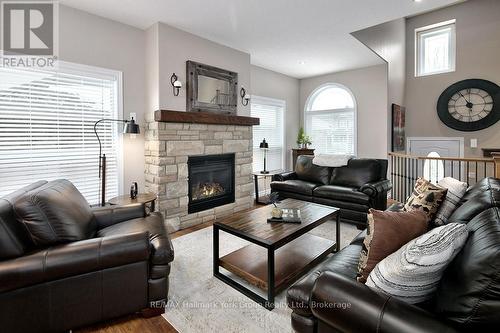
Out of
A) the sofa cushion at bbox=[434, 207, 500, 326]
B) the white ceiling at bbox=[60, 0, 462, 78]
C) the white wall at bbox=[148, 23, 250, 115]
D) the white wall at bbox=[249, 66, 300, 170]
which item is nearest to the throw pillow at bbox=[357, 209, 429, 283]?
the sofa cushion at bbox=[434, 207, 500, 326]

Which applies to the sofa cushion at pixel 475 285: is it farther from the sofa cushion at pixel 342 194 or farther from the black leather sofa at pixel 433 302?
the sofa cushion at pixel 342 194

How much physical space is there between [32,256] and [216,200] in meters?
2.84

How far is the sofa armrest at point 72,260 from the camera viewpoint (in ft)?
4.84

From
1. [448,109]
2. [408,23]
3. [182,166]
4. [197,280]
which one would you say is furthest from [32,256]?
[408,23]

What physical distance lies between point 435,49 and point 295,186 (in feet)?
15.7

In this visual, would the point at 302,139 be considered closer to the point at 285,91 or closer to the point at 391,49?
the point at 285,91

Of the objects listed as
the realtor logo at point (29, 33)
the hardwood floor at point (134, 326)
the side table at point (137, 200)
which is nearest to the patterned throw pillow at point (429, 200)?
the hardwood floor at point (134, 326)

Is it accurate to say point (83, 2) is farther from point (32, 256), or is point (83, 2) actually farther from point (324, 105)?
point (324, 105)

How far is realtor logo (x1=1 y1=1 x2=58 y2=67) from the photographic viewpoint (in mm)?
2740

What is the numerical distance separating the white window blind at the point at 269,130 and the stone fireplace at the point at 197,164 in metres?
0.95

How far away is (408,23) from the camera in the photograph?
240 inches

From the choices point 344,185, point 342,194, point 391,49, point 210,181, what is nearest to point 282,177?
point 344,185

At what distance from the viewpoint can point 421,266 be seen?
1.07 meters

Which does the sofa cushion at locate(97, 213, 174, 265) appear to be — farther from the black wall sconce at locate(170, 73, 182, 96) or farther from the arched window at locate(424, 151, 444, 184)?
the arched window at locate(424, 151, 444, 184)
